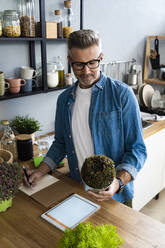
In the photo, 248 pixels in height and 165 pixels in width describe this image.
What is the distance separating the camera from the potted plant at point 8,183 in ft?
3.25

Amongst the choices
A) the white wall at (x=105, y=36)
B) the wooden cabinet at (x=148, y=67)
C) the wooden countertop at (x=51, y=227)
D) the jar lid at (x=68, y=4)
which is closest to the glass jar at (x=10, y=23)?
the white wall at (x=105, y=36)

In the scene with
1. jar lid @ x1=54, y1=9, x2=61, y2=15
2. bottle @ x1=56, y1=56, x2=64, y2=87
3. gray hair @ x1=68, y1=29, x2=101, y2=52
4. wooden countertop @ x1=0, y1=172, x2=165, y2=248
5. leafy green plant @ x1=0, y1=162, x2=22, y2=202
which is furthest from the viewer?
bottle @ x1=56, y1=56, x2=64, y2=87

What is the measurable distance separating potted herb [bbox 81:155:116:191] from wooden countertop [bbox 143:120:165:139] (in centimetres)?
121

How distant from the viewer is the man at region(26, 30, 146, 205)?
1.15 metres

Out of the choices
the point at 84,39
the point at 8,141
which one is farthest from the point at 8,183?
the point at 84,39

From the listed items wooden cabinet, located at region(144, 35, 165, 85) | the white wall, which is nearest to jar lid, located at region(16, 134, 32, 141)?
the white wall

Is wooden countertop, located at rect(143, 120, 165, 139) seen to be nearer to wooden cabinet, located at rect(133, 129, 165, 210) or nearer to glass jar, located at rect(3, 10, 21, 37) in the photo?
wooden cabinet, located at rect(133, 129, 165, 210)

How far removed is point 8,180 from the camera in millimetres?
1012

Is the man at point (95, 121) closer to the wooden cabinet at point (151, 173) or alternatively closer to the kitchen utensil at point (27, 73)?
the kitchen utensil at point (27, 73)

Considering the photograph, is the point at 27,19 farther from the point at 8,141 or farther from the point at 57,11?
the point at 8,141

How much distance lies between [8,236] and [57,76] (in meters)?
1.23

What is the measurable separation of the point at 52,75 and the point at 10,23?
0.47 meters

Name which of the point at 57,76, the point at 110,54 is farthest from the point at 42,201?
the point at 110,54

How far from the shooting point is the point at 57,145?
1.43 m
